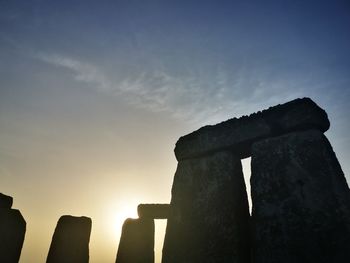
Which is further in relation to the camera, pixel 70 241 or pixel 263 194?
pixel 70 241

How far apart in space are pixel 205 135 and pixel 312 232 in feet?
4.30

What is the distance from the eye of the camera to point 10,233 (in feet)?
16.2

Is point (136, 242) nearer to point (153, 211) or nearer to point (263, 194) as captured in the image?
point (153, 211)

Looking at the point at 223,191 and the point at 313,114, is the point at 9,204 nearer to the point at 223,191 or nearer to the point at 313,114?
the point at 223,191

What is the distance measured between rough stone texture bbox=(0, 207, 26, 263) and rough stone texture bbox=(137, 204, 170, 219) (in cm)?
284

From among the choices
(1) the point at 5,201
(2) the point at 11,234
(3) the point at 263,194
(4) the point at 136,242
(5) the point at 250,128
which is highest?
(5) the point at 250,128

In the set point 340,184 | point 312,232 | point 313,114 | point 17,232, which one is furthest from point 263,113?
point 17,232

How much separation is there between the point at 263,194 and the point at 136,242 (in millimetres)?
5330

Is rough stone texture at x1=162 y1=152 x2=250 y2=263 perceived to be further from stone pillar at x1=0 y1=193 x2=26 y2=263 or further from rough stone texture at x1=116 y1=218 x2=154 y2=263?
rough stone texture at x1=116 y1=218 x2=154 y2=263

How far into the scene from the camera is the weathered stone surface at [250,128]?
213 centimetres

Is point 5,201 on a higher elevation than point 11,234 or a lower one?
higher

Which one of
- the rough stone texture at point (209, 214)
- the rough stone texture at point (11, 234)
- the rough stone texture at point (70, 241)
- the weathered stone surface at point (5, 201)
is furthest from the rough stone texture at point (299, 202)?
the weathered stone surface at point (5, 201)

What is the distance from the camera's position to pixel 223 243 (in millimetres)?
2096

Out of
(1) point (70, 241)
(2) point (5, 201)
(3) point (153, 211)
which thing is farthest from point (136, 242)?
(2) point (5, 201)
